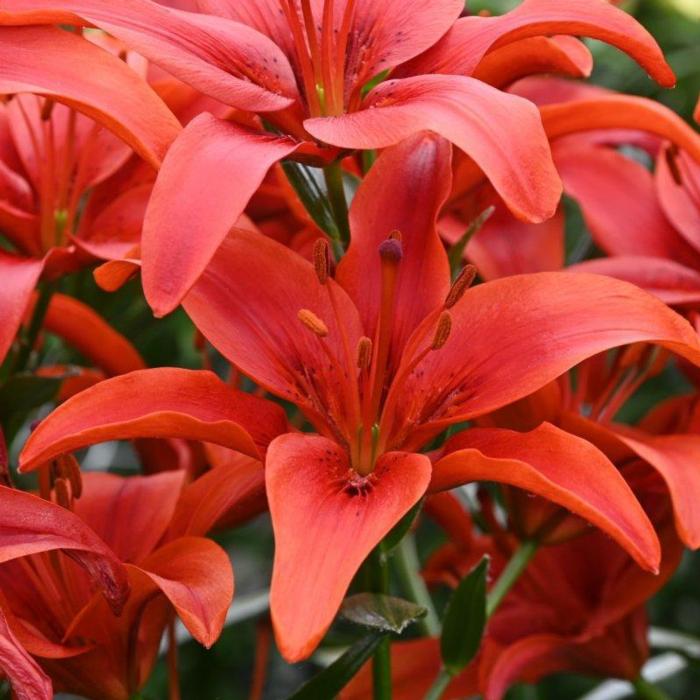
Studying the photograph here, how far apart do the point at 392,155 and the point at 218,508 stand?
0.17m

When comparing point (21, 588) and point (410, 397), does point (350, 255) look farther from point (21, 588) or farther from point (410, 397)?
point (21, 588)

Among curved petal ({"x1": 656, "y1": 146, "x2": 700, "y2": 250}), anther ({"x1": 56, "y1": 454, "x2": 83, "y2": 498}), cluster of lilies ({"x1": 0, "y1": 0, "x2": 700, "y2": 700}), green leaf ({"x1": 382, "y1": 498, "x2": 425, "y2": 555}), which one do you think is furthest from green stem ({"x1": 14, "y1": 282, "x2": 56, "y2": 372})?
curved petal ({"x1": 656, "y1": 146, "x2": 700, "y2": 250})

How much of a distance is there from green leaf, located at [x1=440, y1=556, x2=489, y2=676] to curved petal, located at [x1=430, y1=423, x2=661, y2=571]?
0.09 m

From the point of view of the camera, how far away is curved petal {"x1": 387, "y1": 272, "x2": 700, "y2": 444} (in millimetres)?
574

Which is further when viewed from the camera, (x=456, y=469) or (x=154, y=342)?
(x=154, y=342)

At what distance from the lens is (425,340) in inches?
24.8

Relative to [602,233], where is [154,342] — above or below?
below

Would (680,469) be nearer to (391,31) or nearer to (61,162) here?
(391,31)

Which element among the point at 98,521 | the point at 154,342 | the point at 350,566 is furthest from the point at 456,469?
the point at 154,342

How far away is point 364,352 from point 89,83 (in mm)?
156

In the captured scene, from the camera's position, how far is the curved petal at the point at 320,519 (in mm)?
474

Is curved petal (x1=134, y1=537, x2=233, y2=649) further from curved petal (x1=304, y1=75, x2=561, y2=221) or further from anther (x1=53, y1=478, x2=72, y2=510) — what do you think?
curved petal (x1=304, y1=75, x2=561, y2=221)

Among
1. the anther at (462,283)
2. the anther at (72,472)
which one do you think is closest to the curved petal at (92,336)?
the anther at (72,472)

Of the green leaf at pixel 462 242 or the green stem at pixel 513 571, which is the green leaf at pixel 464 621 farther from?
the green leaf at pixel 462 242
